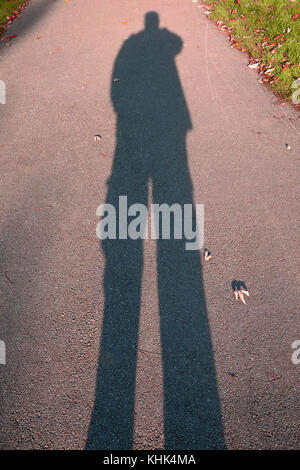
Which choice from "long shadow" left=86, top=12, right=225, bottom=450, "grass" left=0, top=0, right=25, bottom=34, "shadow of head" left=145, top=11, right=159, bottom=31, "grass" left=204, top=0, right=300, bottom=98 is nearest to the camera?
"long shadow" left=86, top=12, right=225, bottom=450

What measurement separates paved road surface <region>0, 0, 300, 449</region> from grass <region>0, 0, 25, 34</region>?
3629 mm

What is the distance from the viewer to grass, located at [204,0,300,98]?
226 inches

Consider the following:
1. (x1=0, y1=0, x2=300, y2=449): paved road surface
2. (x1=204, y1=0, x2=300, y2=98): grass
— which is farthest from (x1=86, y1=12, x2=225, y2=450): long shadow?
(x1=204, y1=0, x2=300, y2=98): grass

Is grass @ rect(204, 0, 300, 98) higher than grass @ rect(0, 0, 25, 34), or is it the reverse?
grass @ rect(0, 0, 25, 34)

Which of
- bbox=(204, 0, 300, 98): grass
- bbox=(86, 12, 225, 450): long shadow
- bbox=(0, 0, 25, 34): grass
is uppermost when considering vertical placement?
bbox=(0, 0, 25, 34): grass

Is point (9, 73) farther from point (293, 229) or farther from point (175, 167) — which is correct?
point (293, 229)

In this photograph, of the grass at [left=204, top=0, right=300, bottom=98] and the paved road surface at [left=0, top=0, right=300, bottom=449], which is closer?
the paved road surface at [left=0, top=0, right=300, bottom=449]

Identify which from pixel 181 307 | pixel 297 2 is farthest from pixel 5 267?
pixel 297 2

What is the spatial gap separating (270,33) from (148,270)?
593cm

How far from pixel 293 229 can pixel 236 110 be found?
2.51m

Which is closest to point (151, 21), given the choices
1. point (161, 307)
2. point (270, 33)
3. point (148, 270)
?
point (270, 33)

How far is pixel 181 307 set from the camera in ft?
9.98

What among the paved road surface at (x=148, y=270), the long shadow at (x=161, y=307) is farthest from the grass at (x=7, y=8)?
the long shadow at (x=161, y=307)

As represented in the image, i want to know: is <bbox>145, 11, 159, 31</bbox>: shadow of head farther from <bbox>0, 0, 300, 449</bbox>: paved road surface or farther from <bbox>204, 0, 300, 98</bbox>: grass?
<bbox>0, 0, 300, 449</bbox>: paved road surface
